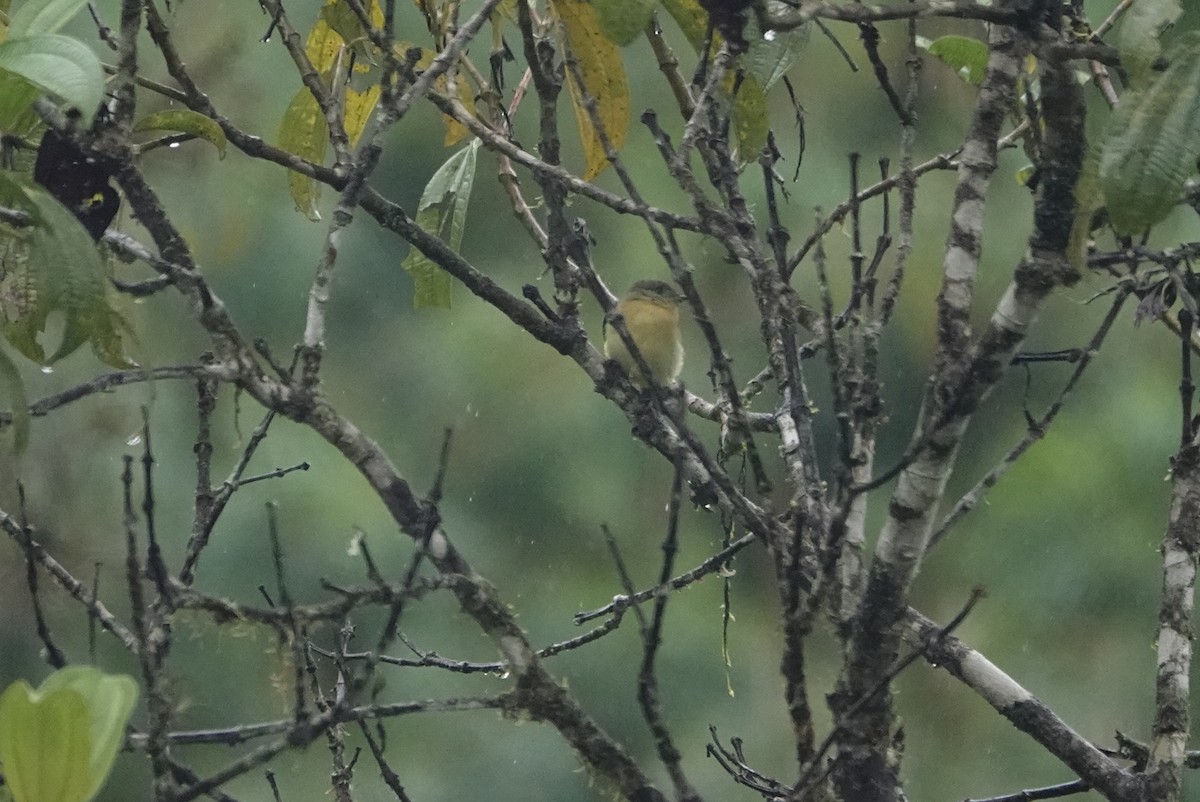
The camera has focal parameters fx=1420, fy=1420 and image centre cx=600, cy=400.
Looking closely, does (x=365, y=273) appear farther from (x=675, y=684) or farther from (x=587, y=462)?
(x=675, y=684)

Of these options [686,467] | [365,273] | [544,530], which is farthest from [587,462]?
[686,467]

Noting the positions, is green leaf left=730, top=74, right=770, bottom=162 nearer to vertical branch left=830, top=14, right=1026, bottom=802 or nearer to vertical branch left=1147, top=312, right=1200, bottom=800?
vertical branch left=830, top=14, right=1026, bottom=802

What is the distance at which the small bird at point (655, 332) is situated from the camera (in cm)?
227

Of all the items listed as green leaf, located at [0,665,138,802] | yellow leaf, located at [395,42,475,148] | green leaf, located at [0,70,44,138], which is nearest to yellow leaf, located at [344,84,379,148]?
yellow leaf, located at [395,42,475,148]

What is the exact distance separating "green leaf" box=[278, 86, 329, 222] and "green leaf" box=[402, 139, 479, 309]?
117 millimetres

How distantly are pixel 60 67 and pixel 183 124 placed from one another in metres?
0.35

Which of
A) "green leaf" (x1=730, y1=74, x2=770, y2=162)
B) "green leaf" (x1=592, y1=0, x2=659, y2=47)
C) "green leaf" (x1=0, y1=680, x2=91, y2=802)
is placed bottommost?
"green leaf" (x1=0, y1=680, x2=91, y2=802)

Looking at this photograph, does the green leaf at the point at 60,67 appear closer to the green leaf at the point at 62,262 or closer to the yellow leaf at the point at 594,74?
the green leaf at the point at 62,262

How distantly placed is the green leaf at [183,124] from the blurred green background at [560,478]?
2760 mm

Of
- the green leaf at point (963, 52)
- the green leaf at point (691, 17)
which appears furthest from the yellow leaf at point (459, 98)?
the green leaf at point (963, 52)

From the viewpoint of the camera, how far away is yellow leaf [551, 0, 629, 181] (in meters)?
1.33

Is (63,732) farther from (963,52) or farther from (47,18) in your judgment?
(963,52)

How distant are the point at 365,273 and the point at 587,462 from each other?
1066mm

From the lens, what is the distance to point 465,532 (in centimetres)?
445
